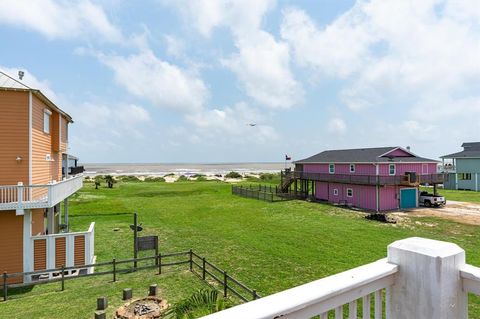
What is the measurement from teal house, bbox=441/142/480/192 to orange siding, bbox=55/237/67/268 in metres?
50.0

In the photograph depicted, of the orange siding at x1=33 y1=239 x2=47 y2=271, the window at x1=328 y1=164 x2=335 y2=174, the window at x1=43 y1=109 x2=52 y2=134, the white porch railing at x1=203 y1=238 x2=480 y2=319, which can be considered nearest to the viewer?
the white porch railing at x1=203 y1=238 x2=480 y2=319

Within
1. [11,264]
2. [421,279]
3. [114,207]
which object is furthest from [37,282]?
[114,207]

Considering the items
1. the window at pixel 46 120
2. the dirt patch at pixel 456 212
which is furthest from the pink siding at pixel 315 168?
the window at pixel 46 120

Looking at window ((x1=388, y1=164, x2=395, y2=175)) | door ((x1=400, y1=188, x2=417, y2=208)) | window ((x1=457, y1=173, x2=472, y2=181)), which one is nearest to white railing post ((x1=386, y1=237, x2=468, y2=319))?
window ((x1=388, y1=164, x2=395, y2=175))

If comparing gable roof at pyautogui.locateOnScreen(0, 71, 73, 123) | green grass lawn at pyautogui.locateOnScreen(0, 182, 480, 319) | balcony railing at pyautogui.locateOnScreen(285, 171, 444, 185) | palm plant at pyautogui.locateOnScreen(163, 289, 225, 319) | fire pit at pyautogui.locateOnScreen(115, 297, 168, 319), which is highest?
gable roof at pyautogui.locateOnScreen(0, 71, 73, 123)

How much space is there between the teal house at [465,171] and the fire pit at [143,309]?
48650 millimetres

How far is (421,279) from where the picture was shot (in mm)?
2051

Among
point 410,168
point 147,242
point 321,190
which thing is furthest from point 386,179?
point 147,242

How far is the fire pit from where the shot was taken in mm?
8961

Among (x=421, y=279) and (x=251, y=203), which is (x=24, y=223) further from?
(x=251, y=203)

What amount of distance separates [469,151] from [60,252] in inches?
2307

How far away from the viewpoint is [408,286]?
2119mm

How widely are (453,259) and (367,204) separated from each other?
3058cm

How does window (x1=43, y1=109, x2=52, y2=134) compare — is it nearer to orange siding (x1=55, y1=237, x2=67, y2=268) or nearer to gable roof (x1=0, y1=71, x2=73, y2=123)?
gable roof (x1=0, y1=71, x2=73, y2=123)
